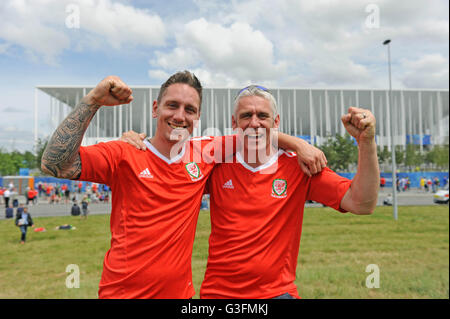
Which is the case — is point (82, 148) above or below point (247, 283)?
above

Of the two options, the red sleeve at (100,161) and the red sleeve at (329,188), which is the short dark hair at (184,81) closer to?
the red sleeve at (100,161)

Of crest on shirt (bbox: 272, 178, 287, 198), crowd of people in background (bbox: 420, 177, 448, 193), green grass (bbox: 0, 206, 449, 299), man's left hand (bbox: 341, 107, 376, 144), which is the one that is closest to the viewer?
man's left hand (bbox: 341, 107, 376, 144)

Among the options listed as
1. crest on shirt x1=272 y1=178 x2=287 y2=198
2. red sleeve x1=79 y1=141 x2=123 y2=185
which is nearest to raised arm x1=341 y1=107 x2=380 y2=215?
crest on shirt x1=272 y1=178 x2=287 y2=198

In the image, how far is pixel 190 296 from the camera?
93.5 inches

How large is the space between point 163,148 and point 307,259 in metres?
8.17

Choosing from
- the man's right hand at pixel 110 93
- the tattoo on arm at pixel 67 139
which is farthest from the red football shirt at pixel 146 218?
the man's right hand at pixel 110 93

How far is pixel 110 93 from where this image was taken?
1999 millimetres

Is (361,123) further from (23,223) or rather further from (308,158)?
(23,223)

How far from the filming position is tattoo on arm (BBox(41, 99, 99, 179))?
6.60 feet

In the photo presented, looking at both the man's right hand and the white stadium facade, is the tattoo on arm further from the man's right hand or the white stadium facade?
the white stadium facade

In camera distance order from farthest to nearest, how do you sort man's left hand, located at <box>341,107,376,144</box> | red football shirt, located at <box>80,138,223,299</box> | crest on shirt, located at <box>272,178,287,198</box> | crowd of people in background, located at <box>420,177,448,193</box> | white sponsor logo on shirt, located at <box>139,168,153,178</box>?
crowd of people in background, located at <box>420,177,448,193</box>, crest on shirt, located at <box>272,178,287,198</box>, white sponsor logo on shirt, located at <box>139,168,153,178</box>, red football shirt, located at <box>80,138,223,299</box>, man's left hand, located at <box>341,107,376,144</box>

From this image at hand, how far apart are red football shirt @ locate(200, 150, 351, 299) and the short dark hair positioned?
2.41ft
